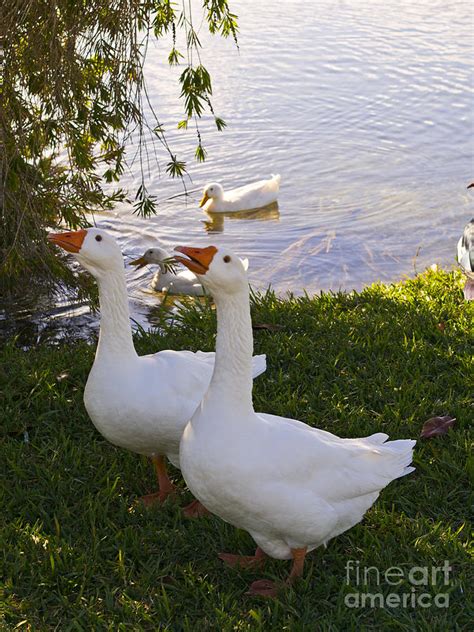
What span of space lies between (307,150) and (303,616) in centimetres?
826

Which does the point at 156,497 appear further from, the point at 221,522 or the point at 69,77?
the point at 69,77

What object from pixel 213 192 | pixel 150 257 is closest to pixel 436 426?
pixel 150 257

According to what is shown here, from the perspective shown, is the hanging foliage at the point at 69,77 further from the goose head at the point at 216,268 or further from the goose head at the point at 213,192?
the goose head at the point at 213,192

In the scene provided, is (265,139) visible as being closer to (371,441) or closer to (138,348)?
(138,348)

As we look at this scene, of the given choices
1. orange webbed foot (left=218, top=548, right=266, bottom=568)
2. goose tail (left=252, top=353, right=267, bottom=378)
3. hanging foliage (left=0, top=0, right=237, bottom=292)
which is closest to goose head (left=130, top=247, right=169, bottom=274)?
hanging foliage (left=0, top=0, right=237, bottom=292)

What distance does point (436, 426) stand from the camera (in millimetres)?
4145

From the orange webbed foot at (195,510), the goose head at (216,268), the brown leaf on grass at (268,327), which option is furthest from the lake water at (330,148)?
the goose head at (216,268)

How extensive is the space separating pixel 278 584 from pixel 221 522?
504mm

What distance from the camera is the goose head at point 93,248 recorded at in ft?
11.8

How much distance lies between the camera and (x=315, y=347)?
5.00 meters

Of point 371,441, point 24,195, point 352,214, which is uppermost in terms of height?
point 24,195

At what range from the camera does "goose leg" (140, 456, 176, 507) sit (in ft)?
12.3

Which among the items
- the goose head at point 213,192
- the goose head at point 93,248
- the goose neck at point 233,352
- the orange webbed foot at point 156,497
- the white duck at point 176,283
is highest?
the goose head at point 93,248

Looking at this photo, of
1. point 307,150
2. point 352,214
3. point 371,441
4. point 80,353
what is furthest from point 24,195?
point 307,150
